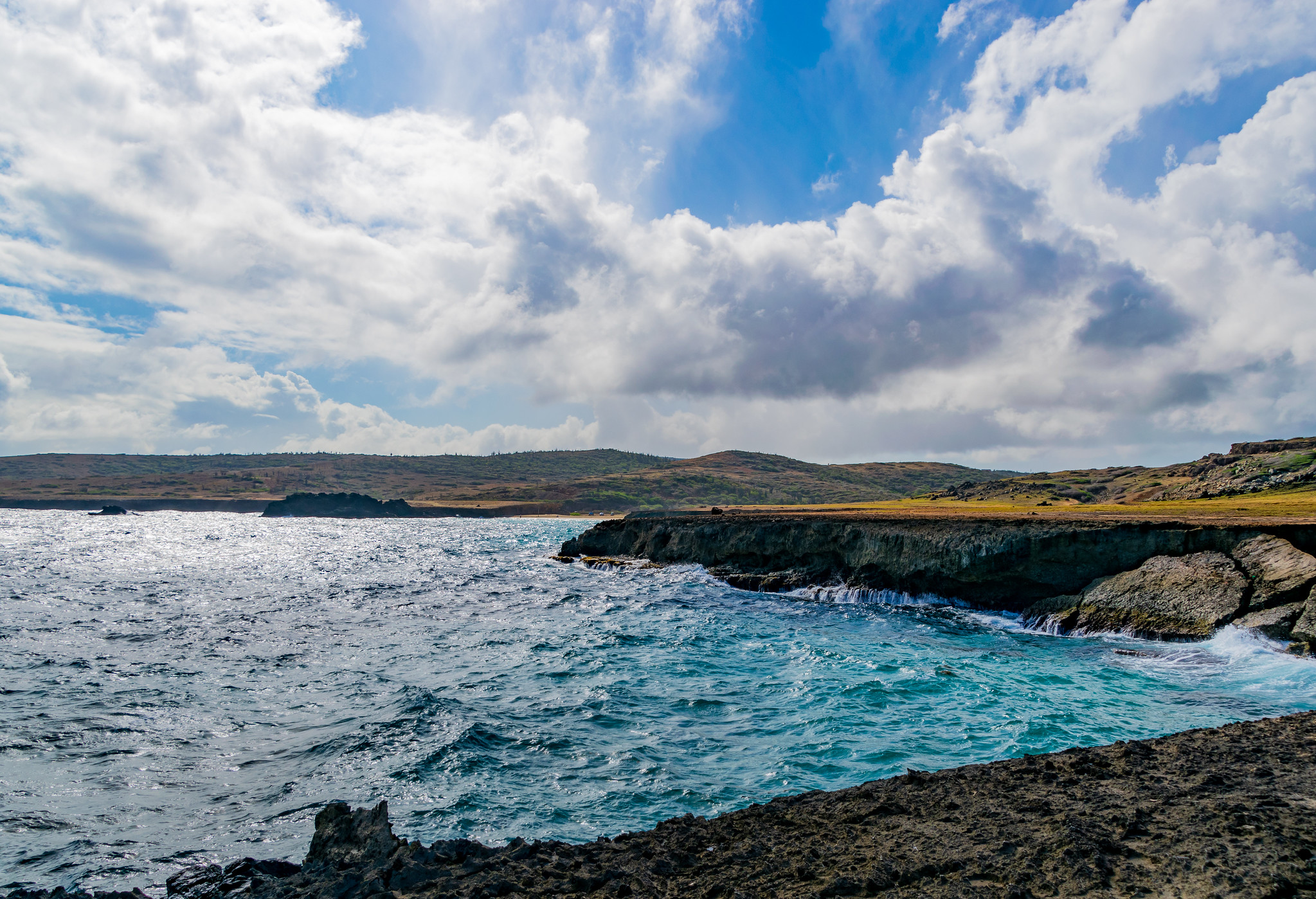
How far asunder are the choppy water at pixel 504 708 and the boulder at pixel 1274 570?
259 cm

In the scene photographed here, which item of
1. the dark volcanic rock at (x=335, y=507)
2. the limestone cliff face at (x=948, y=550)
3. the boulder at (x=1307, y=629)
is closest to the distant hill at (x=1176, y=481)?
the limestone cliff face at (x=948, y=550)

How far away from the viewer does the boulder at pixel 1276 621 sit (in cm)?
1816

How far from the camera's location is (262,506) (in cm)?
15175

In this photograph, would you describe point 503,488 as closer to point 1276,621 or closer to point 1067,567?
point 1067,567

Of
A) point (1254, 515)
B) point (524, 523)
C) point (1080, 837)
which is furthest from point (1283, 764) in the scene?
point (524, 523)

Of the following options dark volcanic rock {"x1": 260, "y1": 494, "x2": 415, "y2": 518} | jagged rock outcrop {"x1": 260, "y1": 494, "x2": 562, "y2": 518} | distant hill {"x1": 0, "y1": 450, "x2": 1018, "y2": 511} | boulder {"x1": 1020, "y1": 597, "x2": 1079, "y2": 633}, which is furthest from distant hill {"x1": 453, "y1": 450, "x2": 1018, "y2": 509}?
boulder {"x1": 1020, "y1": 597, "x2": 1079, "y2": 633}

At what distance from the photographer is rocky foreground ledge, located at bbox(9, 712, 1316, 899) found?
5.49m

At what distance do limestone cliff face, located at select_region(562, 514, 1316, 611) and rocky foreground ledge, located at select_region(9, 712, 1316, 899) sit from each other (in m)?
19.0

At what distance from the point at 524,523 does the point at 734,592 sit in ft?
330

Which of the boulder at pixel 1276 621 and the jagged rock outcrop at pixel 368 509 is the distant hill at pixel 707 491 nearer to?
the jagged rock outcrop at pixel 368 509

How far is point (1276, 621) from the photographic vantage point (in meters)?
18.4

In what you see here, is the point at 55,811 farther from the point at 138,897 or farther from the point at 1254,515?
the point at 1254,515

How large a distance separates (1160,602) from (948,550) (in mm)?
8914

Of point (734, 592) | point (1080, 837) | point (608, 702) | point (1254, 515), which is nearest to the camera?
point (1080, 837)
